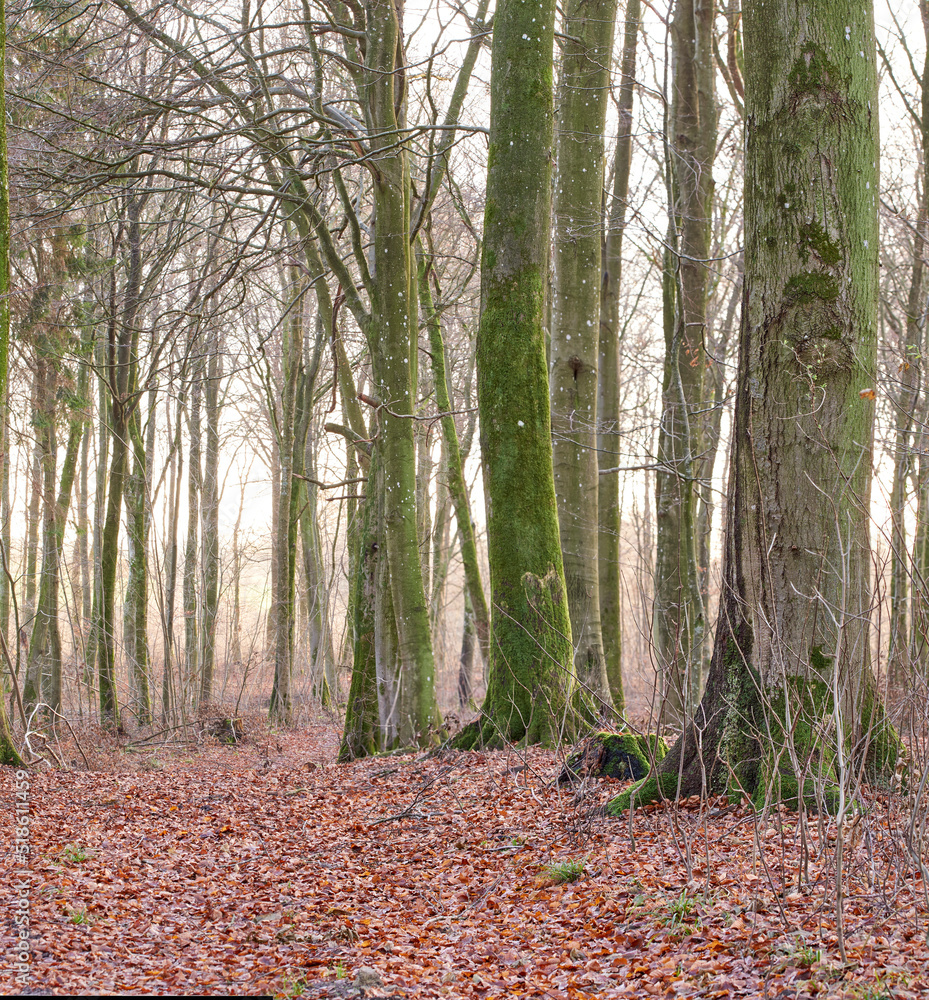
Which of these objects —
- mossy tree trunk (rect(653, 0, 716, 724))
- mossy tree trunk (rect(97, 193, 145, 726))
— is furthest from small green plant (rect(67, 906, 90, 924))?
mossy tree trunk (rect(97, 193, 145, 726))

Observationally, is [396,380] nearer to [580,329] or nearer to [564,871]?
[580,329]

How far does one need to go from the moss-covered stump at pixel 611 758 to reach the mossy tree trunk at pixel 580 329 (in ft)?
6.84

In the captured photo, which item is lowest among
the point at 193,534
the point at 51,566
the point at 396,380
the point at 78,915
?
the point at 78,915

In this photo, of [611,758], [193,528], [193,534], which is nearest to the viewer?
[611,758]

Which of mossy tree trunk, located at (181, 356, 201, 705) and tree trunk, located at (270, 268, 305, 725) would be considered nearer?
tree trunk, located at (270, 268, 305, 725)

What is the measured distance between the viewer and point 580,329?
822cm

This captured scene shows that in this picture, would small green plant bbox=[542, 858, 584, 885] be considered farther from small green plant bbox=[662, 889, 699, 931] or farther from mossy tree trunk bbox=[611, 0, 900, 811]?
small green plant bbox=[662, 889, 699, 931]

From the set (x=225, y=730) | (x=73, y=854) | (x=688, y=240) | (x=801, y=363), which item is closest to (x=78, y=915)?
(x=73, y=854)

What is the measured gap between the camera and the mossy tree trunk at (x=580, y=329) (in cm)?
802

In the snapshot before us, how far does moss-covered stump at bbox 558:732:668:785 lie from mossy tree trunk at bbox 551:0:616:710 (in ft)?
6.84

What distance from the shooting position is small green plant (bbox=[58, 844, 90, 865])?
4.68 meters

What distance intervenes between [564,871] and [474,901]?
18.6 inches

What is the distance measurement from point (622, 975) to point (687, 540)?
22.6 ft

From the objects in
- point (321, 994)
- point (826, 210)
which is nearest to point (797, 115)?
point (826, 210)
